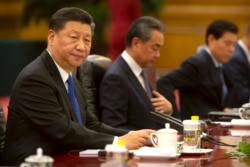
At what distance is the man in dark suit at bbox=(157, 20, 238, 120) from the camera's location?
20.5ft

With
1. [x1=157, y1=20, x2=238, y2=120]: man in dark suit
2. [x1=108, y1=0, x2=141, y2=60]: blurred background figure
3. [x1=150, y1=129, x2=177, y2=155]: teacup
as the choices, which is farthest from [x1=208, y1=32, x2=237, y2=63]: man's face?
[x1=150, y1=129, x2=177, y2=155]: teacup

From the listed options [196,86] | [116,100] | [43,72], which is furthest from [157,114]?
[196,86]

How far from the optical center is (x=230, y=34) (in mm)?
6547

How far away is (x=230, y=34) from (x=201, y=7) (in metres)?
6.22

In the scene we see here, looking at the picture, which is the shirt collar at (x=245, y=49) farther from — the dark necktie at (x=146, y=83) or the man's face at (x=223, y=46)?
the dark necktie at (x=146, y=83)

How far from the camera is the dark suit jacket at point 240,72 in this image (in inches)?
277

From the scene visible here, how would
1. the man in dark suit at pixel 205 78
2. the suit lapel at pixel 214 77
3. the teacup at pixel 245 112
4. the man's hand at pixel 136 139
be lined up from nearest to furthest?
the man's hand at pixel 136 139 < the teacup at pixel 245 112 < the man in dark suit at pixel 205 78 < the suit lapel at pixel 214 77

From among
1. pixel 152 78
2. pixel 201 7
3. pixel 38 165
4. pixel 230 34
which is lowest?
pixel 38 165

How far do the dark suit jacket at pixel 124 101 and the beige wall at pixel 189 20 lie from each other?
24.5 feet

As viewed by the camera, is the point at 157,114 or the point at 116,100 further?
the point at 116,100

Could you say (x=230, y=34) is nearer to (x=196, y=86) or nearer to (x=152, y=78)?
(x=196, y=86)

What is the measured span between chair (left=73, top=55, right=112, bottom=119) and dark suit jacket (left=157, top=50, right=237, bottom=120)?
1094mm

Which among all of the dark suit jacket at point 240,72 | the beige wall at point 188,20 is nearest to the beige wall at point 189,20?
the beige wall at point 188,20

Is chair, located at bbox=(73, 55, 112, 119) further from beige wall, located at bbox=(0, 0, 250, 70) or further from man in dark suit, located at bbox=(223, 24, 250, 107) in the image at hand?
beige wall, located at bbox=(0, 0, 250, 70)
